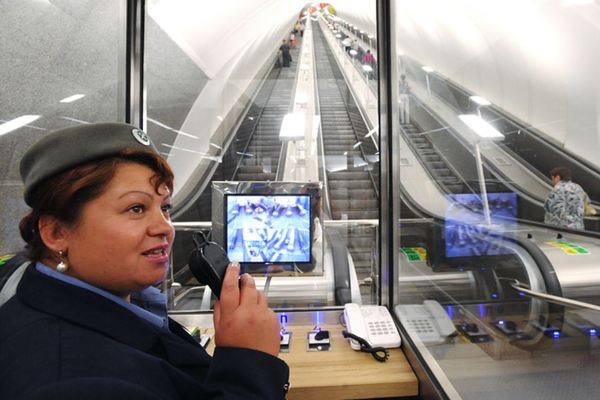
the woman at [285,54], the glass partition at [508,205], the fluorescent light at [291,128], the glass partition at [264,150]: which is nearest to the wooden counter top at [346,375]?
the glass partition at [508,205]

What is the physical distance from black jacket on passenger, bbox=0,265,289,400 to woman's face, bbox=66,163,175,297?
48mm

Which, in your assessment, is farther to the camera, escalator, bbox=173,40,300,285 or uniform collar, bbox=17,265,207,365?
escalator, bbox=173,40,300,285

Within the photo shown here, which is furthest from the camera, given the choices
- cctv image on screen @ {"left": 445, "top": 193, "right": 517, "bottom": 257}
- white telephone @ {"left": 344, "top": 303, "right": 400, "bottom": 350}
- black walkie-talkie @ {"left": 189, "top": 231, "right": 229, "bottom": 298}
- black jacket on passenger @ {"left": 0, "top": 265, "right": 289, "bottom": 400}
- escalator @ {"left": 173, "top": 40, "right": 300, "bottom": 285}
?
escalator @ {"left": 173, "top": 40, "right": 300, "bottom": 285}

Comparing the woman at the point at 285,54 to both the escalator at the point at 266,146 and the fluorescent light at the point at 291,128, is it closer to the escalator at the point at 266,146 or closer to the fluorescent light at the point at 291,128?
the escalator at the point at 266,146

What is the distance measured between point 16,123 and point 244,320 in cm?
112

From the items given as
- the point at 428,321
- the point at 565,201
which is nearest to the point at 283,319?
the point at 428,321

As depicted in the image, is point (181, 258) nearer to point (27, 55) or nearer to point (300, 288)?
point (300, 288)

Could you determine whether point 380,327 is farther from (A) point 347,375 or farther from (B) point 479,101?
(B) point 479,101

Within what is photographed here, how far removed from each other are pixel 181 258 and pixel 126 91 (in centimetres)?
103

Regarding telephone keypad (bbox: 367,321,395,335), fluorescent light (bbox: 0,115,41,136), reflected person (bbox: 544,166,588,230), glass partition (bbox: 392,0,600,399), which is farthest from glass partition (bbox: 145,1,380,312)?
reflected person (bbox: 544,166,588,230)

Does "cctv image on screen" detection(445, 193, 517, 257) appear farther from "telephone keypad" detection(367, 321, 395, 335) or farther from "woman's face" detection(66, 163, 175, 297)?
"woman's face" detection(66, 163, 175, 297)

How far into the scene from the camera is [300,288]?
201cm

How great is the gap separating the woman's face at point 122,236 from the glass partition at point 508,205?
31.1 inches

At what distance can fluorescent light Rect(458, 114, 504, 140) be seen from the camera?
36.8 inches
